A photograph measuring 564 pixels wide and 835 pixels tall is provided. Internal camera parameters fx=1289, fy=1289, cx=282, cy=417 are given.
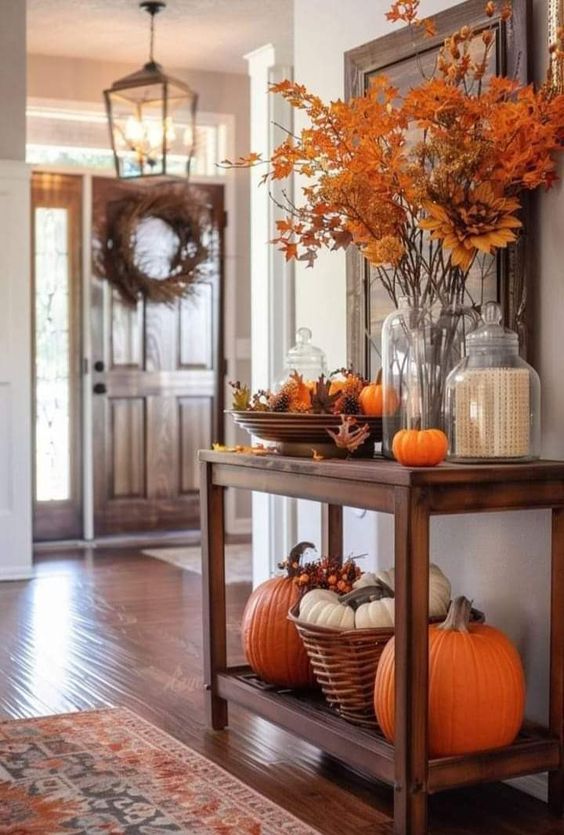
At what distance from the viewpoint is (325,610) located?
2896 mm

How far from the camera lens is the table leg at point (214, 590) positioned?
3381mm

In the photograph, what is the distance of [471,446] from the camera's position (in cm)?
260

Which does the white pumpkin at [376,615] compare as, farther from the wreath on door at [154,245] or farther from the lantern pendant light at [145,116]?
the wreath on door at [154,245]

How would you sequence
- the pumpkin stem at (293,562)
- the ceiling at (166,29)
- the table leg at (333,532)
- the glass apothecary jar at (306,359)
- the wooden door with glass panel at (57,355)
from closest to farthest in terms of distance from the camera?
1. the pumpkin stem at (293,562)
2. the glass apothecary jar at (306,359)
3. the table leg at (333,532)
4. the ceiling at (166,29)
5. the wooden door with glass panel at (57,355)

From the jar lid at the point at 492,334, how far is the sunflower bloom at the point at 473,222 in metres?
0.12

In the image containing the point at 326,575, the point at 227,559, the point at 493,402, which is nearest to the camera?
the point at 493,402

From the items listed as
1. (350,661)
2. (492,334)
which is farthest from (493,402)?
(350,661)

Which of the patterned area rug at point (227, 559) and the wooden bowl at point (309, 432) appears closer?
the wooden bowl at point (309, 432)

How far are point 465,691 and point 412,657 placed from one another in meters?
0.19

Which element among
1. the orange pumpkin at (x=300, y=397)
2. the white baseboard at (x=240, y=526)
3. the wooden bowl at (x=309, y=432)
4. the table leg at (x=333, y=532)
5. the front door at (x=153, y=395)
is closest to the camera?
the wooden bowl at (x=309, y=432)

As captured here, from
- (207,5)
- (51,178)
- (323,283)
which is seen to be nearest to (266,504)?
(323,283)

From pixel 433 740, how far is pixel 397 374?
2.52 ft

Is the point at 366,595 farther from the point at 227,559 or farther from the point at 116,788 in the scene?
the point at 227,559

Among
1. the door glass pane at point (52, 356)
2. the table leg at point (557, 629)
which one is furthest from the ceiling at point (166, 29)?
the table leg at point (557, 629)
